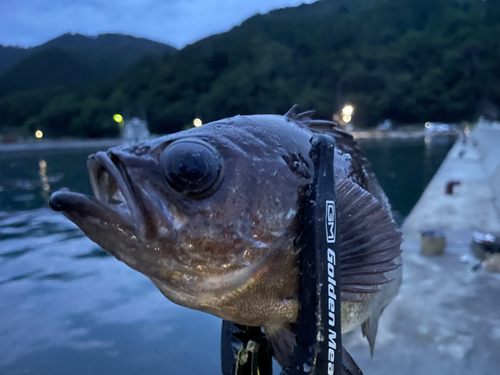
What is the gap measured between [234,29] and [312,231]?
99.8m

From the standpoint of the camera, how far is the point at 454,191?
28.3 ft

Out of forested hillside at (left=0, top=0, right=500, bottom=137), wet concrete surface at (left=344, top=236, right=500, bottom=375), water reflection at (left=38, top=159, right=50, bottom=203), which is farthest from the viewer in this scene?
forested hillside at (left=0, top=0, right=500, bottom=137)

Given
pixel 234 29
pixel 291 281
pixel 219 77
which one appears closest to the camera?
pixel 291 281

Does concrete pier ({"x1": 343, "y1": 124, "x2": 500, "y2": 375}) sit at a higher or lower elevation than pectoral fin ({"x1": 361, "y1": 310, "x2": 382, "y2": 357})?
lower

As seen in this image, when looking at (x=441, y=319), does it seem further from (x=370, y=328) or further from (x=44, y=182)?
(x=44, y=182)

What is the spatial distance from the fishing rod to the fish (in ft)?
0.19

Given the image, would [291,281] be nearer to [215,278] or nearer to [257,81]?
[215,278]

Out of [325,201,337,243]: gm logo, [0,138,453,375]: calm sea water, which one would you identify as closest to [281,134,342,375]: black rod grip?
[325,201,337,243]: gm logo

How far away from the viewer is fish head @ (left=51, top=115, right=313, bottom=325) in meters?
0.99

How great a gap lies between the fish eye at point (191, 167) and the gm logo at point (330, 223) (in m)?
0.33

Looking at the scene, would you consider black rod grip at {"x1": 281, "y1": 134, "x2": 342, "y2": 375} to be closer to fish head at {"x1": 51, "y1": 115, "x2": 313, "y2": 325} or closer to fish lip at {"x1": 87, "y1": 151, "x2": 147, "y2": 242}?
fish head at {"x1": 51, "y1": 115, "x2": 313, "y2": 325}

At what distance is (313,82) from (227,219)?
69.7m

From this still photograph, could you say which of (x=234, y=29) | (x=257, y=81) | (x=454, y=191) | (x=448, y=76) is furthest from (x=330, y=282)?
(x=234, y=29)

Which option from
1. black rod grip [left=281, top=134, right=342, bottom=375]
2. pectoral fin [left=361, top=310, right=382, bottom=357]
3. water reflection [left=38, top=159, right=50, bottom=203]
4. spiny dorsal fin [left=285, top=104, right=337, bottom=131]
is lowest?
water reflection [left=38, top=159, right=50, bottom=203]
